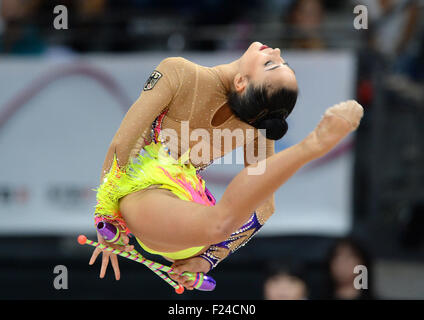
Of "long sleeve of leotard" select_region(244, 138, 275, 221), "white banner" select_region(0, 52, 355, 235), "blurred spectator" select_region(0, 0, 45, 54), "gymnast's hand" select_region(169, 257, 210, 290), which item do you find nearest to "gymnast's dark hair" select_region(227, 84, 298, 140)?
"long sleeve of leotard" select_region(244, 138, 275, 221)

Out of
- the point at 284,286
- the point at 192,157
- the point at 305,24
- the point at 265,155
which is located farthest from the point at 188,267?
the point at 305,24

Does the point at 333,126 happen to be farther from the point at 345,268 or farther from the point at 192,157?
the point at 345,268

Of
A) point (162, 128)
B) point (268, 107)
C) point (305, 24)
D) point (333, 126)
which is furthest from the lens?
point (305, 24)

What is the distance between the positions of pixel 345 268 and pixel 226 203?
7.10 feet

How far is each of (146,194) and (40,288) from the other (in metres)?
2.71

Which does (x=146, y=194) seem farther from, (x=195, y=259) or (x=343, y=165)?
(x=343, y=165)

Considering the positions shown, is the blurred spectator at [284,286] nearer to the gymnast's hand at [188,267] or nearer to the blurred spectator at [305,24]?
the gymnast's hand at [188,267]

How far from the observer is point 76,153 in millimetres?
4816

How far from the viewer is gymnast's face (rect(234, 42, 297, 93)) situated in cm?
231

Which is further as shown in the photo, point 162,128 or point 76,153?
point 76,153

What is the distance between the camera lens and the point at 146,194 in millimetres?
2441

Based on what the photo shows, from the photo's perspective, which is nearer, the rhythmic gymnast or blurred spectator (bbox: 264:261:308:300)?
the rhythmic gymnast

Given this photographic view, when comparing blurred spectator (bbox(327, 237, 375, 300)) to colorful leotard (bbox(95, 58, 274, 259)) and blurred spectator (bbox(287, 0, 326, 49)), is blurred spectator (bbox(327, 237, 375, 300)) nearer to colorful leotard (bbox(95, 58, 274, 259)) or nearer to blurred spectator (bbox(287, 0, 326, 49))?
blurred spectator (bbox(287, 0, 326, 49))

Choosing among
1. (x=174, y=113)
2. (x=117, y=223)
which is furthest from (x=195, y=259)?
(x=174, y=113)
